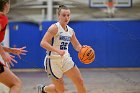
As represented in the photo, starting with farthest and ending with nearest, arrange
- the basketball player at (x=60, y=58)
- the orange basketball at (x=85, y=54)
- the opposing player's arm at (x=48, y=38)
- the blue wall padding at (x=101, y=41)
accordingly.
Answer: the blue wall padding at (x=101, y=41), the orange basketball at (x=85, y=54), the basketball player at (x=60, y=58), the opposing player's arm at (x=48, y=38)

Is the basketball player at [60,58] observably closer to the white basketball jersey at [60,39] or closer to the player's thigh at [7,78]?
the white basketball jersey at [60,39]

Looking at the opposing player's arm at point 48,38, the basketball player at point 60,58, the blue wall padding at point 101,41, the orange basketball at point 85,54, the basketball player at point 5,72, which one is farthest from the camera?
the blue wall padding at point 101,41

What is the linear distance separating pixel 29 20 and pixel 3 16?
368 inches

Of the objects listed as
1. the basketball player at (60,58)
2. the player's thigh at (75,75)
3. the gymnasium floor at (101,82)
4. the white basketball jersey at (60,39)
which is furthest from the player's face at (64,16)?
the gymnasium floor at (101,82)


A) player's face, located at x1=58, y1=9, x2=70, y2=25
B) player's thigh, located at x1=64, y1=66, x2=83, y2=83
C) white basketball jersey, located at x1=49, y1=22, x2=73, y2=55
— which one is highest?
player's face, located at x1=58, y1=9, x2=70, y2=25

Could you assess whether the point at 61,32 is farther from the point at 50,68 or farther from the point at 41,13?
the point at 41,13

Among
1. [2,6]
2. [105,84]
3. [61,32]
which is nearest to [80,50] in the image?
[61,32]

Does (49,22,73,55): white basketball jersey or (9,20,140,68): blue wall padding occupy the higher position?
(49,22,73,55): white basketball jersey

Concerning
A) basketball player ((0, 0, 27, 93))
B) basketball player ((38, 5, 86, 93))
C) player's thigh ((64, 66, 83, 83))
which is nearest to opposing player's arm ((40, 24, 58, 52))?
basketball player ((38, 5, 86, 93))

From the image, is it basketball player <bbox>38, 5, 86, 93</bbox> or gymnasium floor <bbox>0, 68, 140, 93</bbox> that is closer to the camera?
basketball player <bbox>38, 5, 86, 93</bbox>

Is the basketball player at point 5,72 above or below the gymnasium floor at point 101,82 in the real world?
above

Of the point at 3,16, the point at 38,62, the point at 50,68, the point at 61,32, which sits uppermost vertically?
the point at 3,16

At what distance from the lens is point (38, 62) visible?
1349 centimetres

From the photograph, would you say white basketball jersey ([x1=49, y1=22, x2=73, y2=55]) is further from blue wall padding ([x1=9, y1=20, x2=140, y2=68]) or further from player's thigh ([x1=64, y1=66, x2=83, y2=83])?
blue wall padding ([x1=9, y1=20, x2=140, y2=68])
